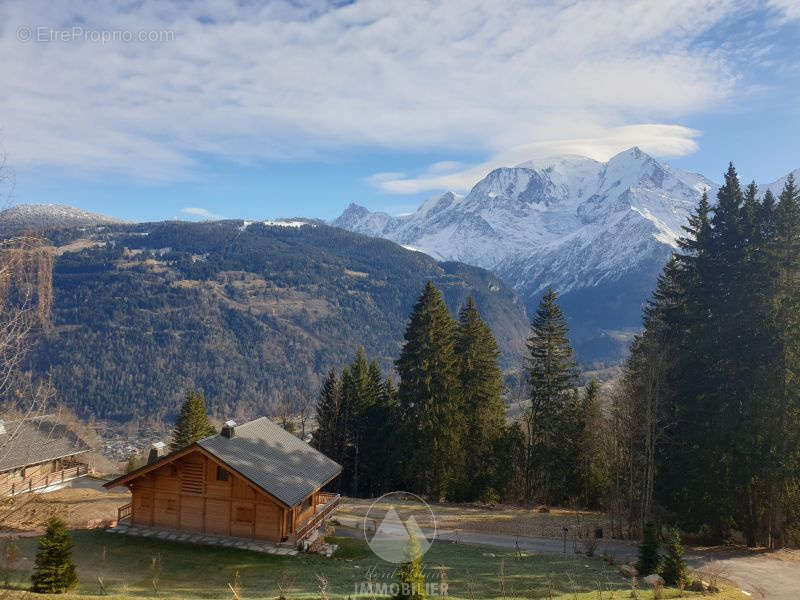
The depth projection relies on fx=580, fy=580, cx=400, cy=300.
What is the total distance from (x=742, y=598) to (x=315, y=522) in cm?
1900

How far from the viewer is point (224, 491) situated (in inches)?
1097

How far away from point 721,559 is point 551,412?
816 inches

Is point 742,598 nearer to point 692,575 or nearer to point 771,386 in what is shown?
point 692,575

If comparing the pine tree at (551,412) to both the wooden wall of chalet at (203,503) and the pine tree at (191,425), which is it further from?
the pine tree at (191,425)

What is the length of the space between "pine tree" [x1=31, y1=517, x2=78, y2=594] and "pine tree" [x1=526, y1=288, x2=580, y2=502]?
119 ft

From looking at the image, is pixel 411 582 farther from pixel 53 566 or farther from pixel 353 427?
pixel 353 427

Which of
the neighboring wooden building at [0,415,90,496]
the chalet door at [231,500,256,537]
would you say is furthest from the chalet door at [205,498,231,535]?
the neighboring wooden building at [0,415,90,496]

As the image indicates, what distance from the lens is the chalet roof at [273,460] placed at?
27250 mm

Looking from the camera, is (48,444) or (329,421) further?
(329,421)

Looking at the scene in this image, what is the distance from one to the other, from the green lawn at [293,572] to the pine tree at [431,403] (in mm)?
16891

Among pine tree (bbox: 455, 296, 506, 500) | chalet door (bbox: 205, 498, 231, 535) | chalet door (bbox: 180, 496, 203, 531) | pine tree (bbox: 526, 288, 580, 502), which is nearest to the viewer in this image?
chalet door (bbox: 205, 498, 231, 535)

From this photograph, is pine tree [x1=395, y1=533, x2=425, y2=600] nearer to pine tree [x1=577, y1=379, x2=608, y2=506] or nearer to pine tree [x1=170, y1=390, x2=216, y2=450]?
pine tree [x1=577, y1=379, x2=608, y2=506]

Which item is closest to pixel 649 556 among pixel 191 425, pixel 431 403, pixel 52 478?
pixel 431 403

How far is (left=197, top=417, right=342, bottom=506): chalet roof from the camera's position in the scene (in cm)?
2725
